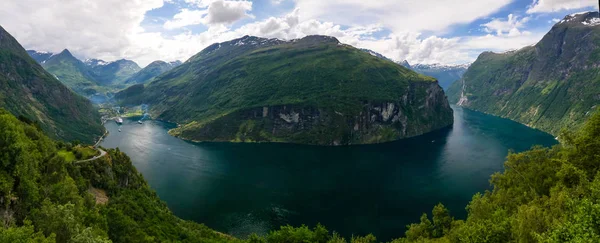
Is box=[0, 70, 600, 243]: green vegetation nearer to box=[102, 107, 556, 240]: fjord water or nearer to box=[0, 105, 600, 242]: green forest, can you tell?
box=[0, 105, 600, 242]: green forest

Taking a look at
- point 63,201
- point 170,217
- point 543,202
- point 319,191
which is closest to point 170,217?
point 170,217

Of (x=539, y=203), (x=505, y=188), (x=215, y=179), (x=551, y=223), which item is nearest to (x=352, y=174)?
(x=215, y=179)

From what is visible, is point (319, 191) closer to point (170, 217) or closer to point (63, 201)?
point (170, 217)

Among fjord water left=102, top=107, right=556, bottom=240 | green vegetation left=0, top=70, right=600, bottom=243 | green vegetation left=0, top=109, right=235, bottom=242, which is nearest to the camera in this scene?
green vegetation left=0, top=70, right=600, bottom=243

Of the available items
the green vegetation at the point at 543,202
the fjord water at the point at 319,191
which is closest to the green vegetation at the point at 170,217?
the green vegetation at the point at 543,202

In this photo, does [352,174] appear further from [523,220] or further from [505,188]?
[523,220]

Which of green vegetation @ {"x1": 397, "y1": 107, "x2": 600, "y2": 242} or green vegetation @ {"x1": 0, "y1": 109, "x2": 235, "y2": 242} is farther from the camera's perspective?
green vegetation @ {"x1": 0, "y1": 109, "x2": 235, "y2": 242}

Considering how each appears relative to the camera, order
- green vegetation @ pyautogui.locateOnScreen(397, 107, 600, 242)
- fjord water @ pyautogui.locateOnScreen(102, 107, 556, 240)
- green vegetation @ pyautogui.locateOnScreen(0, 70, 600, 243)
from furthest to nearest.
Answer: fjord water @ pyautogui.locateOnScreen(102, 107, 556, 240) < green vegetation @ pyautogui.locateOnScreen(0, 70, 600, 243) < green vegetation @ pyautogui.locateOnScreen(397, 107, 600, 242)

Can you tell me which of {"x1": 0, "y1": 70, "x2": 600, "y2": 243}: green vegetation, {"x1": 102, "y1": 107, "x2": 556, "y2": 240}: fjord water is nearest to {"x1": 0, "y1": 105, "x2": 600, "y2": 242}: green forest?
{"x1": 0, "y1": 70, "x2": 600, "y2": 243}: green vegetation

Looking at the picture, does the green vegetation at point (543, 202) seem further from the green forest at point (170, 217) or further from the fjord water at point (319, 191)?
the fjord water at point (319, 191)
